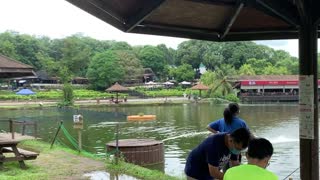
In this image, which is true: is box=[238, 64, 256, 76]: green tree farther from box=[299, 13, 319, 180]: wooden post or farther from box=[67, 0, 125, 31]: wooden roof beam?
box=[299, 13, 319, 180]: wooden post

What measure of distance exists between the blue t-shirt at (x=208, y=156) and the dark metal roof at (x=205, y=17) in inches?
79.8

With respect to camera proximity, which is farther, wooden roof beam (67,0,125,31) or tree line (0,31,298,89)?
tree line (0,31,298,89)

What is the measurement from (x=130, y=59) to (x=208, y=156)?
7723 centimetres

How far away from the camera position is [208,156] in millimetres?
3652

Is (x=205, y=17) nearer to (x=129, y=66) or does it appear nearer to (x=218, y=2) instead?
(x=218, y=2)

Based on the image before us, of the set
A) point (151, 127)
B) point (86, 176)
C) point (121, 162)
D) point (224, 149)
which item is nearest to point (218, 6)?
point (224, 149)

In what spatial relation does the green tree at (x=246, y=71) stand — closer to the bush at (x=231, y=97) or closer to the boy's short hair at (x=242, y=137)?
the bush at (x=231, y=97)

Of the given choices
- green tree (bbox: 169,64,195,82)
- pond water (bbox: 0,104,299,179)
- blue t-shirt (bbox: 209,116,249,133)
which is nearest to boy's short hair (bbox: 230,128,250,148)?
blue t-shirt (bbox: 209,116,249,133)

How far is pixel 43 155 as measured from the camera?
1232 centimetres

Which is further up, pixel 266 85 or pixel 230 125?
pixel 266 85

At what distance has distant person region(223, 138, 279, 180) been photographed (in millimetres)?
2471

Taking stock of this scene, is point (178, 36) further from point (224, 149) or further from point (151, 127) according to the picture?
point (151, 127)

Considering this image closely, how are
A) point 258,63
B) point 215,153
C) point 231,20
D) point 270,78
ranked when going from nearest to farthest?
point 215,153, point 231,20, point 270,78, point 258,63

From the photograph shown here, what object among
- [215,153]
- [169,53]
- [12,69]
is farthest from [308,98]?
[169,53]
